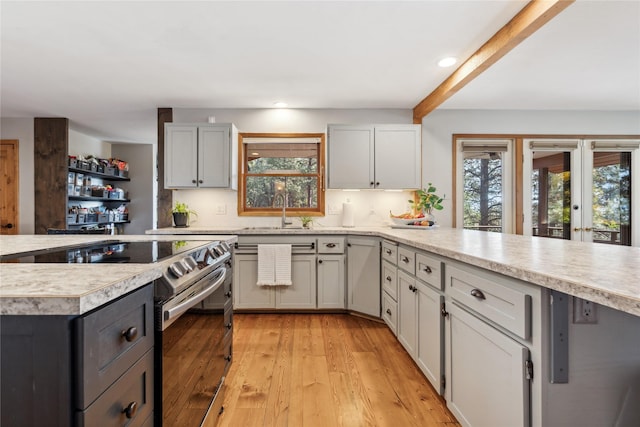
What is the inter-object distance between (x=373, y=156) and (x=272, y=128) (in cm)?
129

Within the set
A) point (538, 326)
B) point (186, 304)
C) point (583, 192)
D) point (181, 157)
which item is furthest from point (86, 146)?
point (583, 192)

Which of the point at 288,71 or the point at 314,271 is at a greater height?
the point at 288,71

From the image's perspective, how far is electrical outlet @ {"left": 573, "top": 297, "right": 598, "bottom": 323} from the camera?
35.2 inches

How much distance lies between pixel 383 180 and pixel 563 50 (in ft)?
6.21

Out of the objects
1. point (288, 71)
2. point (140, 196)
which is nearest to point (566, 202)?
point (288, 71)

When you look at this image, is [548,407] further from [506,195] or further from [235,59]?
[506,195]

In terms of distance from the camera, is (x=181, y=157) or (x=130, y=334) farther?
(x=181, y=157)

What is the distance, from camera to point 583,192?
3850 millimetres

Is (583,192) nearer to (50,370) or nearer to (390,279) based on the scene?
(390,279)

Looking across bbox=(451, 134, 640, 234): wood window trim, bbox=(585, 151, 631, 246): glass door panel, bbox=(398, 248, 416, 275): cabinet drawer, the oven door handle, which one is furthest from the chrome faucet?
bbox=(585, 151, 631, 246): glass door panel

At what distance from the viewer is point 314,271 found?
316 cm

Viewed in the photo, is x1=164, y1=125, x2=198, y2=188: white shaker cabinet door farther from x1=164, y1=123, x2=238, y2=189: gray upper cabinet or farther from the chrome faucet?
the chrome faucet

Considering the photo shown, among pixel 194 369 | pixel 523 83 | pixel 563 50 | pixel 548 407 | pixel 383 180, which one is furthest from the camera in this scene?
pixel 383 180

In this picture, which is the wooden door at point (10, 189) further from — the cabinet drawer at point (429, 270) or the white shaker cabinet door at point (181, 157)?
the cabinet drawer at point (429, 270)
